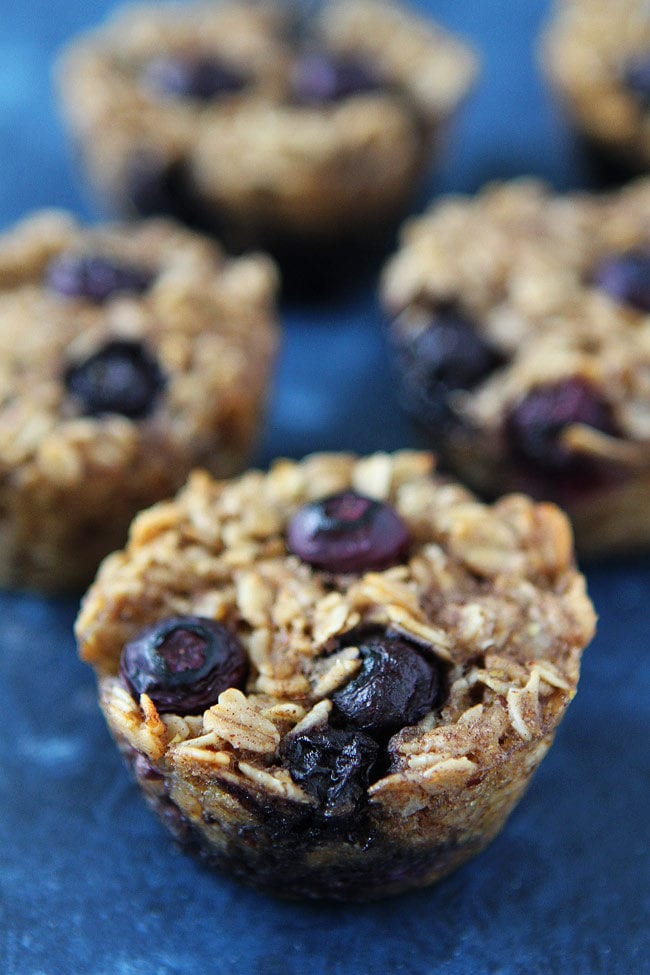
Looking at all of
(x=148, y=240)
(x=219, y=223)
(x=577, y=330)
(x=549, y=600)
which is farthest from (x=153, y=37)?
(x=549, y=600)

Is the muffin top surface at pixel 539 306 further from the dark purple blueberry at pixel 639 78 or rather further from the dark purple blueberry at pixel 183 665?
the dark purple blueberry at pixel 183 665

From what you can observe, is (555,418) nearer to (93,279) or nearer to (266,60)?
(93,279)

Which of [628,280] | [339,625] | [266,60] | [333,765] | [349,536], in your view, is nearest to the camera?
[333,765]

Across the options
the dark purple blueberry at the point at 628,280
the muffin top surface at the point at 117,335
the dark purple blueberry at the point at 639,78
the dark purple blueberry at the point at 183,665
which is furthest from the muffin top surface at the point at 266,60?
the dark purple blueberry at the point at 183,665

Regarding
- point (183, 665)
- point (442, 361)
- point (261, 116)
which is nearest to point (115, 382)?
point (442, 361)

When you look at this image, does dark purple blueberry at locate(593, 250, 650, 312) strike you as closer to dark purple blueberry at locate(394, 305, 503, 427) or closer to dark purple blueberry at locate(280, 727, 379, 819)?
dark purple blueberry at locate(394, 305, 503, 427)

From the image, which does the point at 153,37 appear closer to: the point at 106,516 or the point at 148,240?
the point at 148,240
